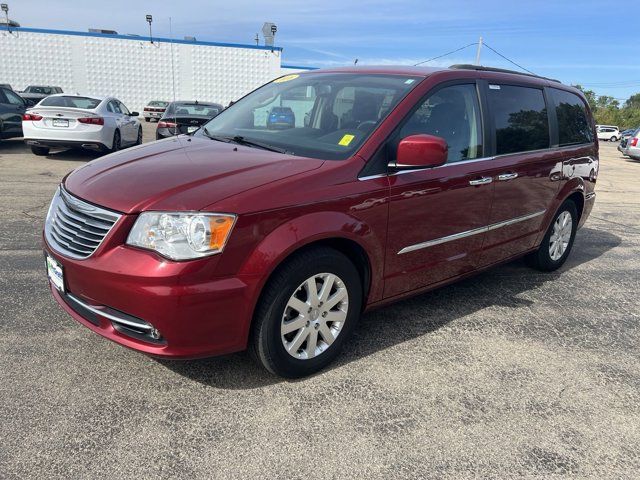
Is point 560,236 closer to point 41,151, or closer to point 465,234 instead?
point 465,234

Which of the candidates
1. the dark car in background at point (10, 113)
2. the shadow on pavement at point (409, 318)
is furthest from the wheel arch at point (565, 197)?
the dark car in background at point (10, 113)

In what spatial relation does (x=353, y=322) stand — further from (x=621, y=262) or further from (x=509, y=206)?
(x=621, y=262)

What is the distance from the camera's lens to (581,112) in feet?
18.0

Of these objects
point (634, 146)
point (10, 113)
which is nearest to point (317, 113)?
point (10, 113)

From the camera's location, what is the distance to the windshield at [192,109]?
1274cm

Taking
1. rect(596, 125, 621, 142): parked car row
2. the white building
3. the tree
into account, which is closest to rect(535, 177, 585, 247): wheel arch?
the white building

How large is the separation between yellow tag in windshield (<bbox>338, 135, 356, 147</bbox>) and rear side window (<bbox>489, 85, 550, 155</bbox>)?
1432mm

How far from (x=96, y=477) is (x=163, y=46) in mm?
37443

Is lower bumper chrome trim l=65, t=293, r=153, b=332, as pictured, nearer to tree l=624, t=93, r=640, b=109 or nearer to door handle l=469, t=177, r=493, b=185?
door handle l=469, t=177, r=493, b=185

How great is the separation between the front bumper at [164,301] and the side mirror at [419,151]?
47.2 inches

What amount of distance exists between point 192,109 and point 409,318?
1052 cm

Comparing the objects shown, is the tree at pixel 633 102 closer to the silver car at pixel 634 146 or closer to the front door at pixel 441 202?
the silver car at pixel 634 146

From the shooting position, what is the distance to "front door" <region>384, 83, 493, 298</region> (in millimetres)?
3326

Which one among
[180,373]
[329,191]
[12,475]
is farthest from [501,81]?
[12,475]
